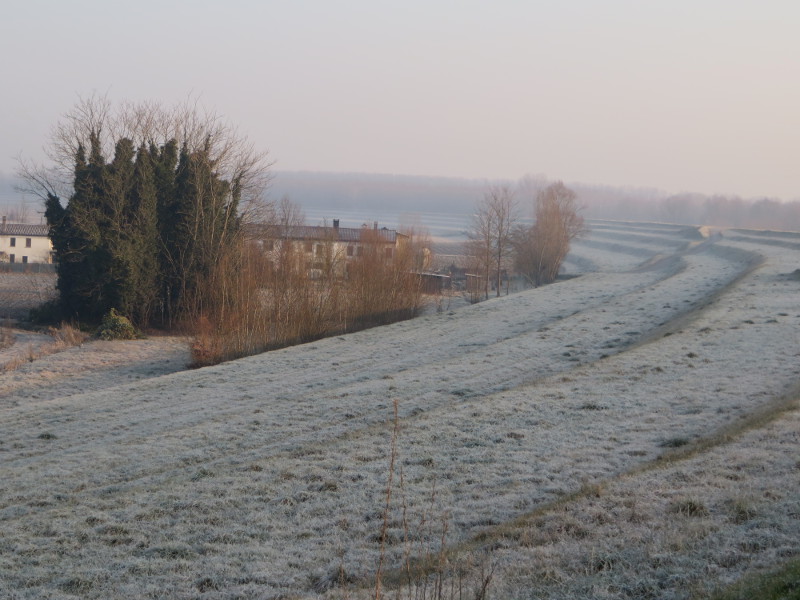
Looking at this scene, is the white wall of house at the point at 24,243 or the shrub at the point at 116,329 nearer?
the shrub at the point at 116,329

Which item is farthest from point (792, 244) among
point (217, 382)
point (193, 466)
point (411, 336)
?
point (193, 466)

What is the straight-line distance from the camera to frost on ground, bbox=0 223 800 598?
25.2 ft

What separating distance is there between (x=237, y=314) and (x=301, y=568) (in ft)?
66.7

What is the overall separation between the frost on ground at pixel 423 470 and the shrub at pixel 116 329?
9.82 meters

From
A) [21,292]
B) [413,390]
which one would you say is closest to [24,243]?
[21,292]

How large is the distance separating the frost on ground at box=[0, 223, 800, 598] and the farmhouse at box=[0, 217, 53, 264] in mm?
65126

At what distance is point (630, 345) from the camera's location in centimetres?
2194

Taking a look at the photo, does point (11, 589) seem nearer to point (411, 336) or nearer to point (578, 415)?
point (578, 415)

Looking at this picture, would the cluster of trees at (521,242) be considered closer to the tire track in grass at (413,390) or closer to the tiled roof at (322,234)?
the tiled roof at (322,234)

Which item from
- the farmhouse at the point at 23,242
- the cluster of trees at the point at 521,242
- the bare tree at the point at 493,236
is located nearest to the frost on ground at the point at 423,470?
the bare tree at the point at 493,236

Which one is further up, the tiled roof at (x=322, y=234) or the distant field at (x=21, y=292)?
the tiled roof at (x=322, y=234)

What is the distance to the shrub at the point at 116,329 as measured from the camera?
33.1 m

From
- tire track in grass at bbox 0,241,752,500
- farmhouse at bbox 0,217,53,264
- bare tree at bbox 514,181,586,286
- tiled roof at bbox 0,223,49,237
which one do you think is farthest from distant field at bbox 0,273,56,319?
bare tree at bbox 514,181,586,286

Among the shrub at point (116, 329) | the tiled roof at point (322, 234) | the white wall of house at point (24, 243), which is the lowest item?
the shrub at point (116, 329)
